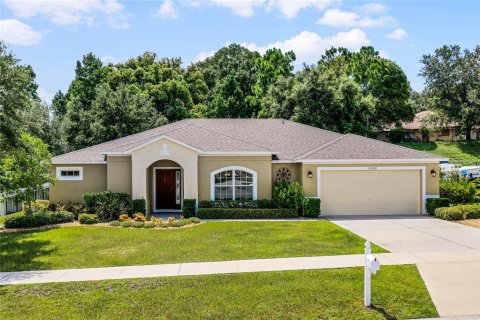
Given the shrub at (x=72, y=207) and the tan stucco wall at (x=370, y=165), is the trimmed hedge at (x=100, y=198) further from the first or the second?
the tan stucco wall at (x=370, y=165)

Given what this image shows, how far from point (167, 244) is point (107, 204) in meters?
6.63

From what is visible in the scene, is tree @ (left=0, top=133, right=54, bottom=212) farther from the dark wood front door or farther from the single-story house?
the dark wood front door

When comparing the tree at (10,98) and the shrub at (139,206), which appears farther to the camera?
the shrub at (139,206)

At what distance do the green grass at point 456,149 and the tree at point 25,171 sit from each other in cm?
4235

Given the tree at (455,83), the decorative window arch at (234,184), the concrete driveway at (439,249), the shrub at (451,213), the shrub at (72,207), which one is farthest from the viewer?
the tree at (455,83)

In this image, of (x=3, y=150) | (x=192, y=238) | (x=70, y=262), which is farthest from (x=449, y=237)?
(x=3, y=150)

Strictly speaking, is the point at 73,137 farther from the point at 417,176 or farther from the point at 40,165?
the point at 417,176

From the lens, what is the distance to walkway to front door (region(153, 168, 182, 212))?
21.6 m

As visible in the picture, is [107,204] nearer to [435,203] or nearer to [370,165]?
[370,165]

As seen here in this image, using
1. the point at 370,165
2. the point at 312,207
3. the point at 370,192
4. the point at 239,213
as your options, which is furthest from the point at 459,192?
the point at 239,213

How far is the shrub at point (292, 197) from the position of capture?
64.0 feet

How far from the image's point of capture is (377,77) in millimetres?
48938

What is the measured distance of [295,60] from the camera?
44.2 meters

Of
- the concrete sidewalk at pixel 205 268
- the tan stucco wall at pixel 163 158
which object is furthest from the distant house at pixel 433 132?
the concrete sidewalk at pixel 205 268
